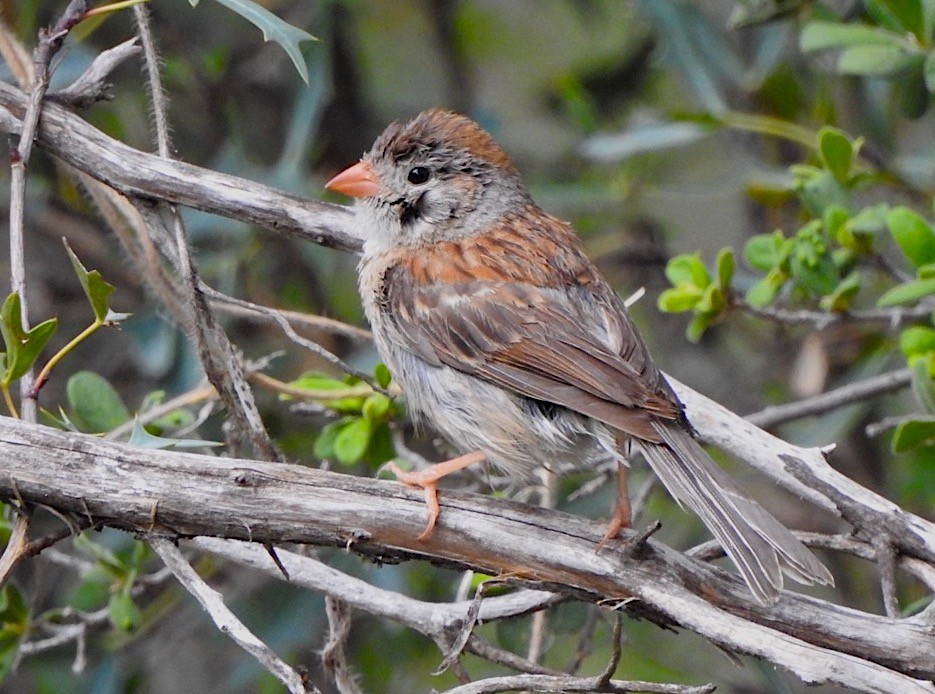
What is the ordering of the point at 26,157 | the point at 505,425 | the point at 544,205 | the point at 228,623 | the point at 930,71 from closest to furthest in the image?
the point at 228,623
the point at 26,157
the point at 505,425
the point at 930,71
the point at 544,205

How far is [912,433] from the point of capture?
10.8 ft

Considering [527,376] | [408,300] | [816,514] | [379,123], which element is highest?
[379,123]

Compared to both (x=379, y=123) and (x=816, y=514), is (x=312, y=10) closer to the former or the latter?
(x=379, y=123)

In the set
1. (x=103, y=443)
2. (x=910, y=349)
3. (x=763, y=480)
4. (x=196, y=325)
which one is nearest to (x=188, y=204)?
(x=196, y=325)

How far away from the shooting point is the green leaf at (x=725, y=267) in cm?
367

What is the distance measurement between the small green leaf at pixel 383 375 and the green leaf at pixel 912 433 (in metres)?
1.48

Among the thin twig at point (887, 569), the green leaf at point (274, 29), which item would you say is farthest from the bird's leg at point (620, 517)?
the green leaf at point (274, 29)

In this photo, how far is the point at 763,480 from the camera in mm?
5301

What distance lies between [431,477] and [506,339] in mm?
567

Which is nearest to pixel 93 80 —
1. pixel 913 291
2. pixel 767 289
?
pixel 767 289

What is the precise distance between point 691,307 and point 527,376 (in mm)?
799

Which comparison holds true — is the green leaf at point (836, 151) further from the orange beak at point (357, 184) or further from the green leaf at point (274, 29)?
the green leaf at point (274, 29)

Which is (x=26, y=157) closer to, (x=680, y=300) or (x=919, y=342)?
(x=680, y=300)

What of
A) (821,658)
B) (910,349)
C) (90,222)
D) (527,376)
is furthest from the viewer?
(90,222)
